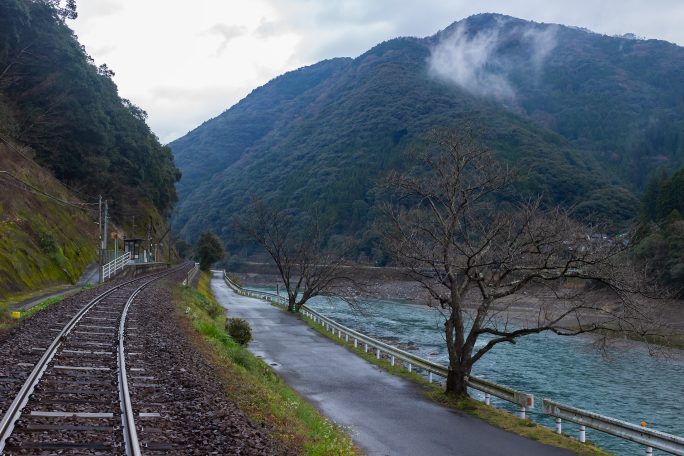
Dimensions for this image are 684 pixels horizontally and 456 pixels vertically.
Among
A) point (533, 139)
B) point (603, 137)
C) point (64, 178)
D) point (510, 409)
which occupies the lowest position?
point (510, 409)

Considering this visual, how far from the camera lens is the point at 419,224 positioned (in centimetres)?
1736

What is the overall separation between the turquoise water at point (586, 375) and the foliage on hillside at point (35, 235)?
1969 cm

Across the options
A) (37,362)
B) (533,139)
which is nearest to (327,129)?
(533,139)

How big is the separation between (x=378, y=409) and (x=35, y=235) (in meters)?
27.5

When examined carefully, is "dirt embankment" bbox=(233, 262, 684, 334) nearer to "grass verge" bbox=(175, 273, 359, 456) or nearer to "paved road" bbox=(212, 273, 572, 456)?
"paved road" bbox=(212, 273, 572, 456)

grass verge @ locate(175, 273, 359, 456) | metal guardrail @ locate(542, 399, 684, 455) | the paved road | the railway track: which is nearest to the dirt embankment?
metal guardrail @ locate(542, 399, 684, 455)

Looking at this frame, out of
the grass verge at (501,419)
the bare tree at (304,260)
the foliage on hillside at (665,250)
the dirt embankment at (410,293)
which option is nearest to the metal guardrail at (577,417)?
the grass verge at (501,419)

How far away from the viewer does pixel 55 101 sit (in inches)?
2037

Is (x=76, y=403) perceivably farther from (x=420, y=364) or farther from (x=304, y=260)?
(x=304, y=260)

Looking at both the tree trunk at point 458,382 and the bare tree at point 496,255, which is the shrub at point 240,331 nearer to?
the bare tree at point 496,255

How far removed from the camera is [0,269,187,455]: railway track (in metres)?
6.50

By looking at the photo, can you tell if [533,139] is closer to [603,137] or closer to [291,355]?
[603,137]

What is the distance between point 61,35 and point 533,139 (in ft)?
368

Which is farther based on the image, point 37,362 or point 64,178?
point 64,178
